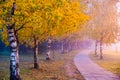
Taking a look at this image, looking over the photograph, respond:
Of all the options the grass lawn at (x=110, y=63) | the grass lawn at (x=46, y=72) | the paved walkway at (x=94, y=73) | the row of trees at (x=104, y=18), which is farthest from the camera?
the row of trees at (x=104, y=18)

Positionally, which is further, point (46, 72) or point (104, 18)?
point (104, 18)

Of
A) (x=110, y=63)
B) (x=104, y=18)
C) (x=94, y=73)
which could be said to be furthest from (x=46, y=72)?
(x=104, y=18)

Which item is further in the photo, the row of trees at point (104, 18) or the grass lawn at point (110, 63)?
the row of trees at point (104, 18)

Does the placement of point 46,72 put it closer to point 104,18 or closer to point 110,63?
point 110,63

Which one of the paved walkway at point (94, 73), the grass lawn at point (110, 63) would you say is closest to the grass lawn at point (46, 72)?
the paved walkway at point (94, 73)

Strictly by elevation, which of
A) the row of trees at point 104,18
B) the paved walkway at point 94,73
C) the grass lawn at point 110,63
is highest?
the row of trees at point 104,18

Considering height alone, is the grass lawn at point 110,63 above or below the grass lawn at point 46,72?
below

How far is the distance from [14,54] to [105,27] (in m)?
31.8

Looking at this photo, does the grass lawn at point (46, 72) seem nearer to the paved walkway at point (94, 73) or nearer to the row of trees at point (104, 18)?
the paved walkway at point (94, 73)

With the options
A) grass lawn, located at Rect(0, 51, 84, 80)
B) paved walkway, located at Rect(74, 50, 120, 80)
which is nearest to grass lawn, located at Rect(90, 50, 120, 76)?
paved walkway, located at Rect(74, 50, 120, 80)

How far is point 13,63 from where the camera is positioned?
64.5ft

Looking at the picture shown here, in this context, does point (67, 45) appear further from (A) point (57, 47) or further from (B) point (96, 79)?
(B) point (96, 79)

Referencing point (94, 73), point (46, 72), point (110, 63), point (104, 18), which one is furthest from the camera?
point (104, 18)

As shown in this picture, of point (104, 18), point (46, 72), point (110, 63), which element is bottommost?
point (110, 63)
